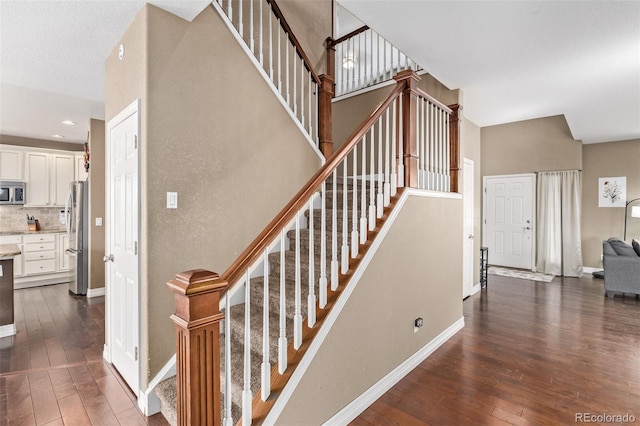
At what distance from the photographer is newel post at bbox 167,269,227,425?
4.16ft

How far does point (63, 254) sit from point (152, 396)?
505 cm

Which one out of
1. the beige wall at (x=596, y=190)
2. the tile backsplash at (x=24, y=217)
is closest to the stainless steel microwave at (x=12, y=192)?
the tile backsplash at (x=24, y=217)

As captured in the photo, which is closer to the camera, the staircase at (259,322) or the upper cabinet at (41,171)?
the staircase at (259,322)

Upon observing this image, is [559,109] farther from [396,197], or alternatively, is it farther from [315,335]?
[315,335]

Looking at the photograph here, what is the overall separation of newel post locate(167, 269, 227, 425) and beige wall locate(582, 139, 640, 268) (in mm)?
7786

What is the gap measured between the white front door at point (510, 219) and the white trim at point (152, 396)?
6901 mm


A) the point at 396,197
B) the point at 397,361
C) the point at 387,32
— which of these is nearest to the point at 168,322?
the point at 397,361

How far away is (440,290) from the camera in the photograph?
128 inches

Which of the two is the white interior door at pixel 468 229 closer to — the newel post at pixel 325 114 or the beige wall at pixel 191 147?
the newel post at pixel 325 114

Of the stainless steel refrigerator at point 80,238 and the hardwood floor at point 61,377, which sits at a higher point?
the stainless steel refrigerator at point 80,238

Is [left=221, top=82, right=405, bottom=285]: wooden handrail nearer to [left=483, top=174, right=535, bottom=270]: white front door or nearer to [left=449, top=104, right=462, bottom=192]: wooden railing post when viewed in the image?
[left=449, top=104, right=462, bottom=192]: wooden railing post

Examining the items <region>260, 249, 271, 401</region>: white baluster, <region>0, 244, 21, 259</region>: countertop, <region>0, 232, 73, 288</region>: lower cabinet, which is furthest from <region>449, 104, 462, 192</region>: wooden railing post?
<region>0, 232, 73, 288</region>: lower cabinet

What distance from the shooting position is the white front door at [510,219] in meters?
6.63

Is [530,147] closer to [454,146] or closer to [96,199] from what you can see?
[454,146]
